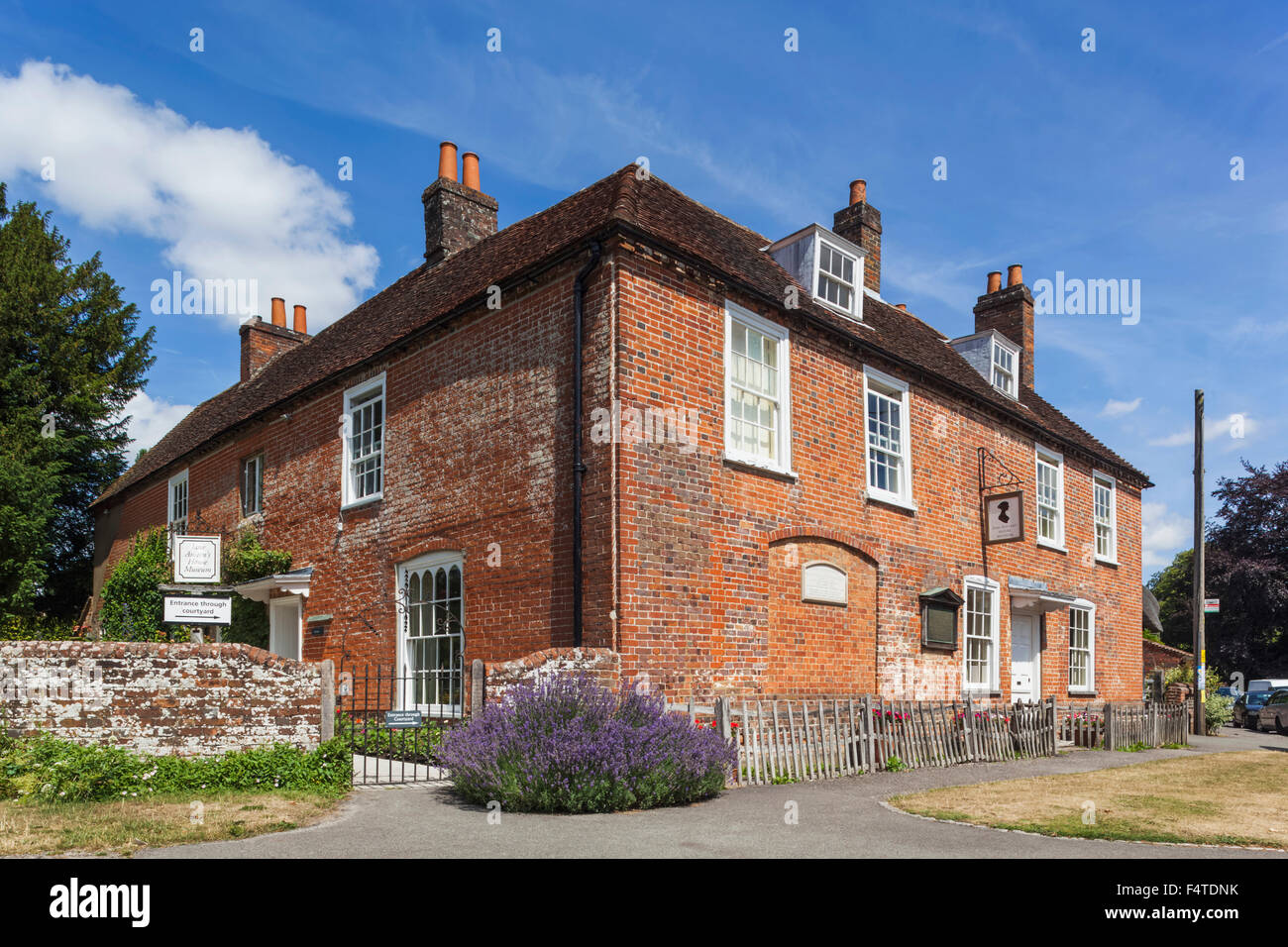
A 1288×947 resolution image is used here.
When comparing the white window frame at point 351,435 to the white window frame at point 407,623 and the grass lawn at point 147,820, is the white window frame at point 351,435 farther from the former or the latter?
the grass lawn at point 147,820

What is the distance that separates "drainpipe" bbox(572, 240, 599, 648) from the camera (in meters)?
11.5

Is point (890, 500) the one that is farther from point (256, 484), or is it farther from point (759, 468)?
point (256, 484)

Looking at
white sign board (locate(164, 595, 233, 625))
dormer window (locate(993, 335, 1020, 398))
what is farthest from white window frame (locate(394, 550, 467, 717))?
dormer window (locate(993, 335, 1020, 398))

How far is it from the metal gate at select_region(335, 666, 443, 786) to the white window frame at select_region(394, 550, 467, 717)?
0.16 feet

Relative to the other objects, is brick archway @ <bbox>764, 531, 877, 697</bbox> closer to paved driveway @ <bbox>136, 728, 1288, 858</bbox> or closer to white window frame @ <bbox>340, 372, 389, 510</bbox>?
paved driveway @ <bbox>136, 728, 1288, 858</bbox>

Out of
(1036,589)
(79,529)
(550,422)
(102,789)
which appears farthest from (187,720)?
(79,529)

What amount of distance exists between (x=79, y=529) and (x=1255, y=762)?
33432 millimetres

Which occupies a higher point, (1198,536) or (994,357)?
(994,357)

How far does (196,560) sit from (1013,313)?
19.7 meters

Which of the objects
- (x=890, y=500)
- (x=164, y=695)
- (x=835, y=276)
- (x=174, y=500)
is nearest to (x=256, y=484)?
(x=174, y=500)

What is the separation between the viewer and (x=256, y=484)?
64.6ft

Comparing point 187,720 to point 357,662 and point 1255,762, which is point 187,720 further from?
point 1255,762
